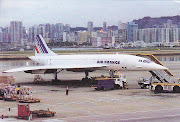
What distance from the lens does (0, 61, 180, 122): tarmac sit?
2827cm

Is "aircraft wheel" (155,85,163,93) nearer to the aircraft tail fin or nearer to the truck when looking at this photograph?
the truck

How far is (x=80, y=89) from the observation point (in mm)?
47219

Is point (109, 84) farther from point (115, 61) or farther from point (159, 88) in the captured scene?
point (159, 88)

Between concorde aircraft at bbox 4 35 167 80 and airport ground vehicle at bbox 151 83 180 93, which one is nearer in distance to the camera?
airport ground vehicle at bbox 151 83 180 93

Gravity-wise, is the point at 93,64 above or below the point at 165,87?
above

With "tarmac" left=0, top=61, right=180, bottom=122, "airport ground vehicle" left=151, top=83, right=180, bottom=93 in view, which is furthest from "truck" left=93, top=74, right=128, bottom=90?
"airport ground vehicle" left=151, top=83, right=180, bottom=93

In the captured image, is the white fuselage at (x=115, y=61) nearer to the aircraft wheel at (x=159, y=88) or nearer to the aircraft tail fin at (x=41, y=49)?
the aircraft tail fin at (x=41, y=49)

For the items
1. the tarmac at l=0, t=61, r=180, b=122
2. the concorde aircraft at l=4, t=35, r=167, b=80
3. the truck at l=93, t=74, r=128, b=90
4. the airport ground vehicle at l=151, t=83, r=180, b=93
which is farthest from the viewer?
the concorde aircraft at l=4, t=35, r=167, b=80

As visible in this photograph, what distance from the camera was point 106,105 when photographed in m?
34.1

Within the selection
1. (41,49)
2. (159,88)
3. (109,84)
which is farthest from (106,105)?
(41,49)

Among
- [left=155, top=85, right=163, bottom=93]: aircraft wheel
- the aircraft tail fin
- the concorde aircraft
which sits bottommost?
[left=155, top=85, right=163, bottom=93]: aircraft wheel

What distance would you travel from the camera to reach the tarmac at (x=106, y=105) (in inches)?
1113

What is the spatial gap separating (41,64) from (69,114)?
29267mm

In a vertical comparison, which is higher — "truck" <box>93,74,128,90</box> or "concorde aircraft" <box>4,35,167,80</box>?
"concorde aircraft" <box>4,35,167,80</box>
